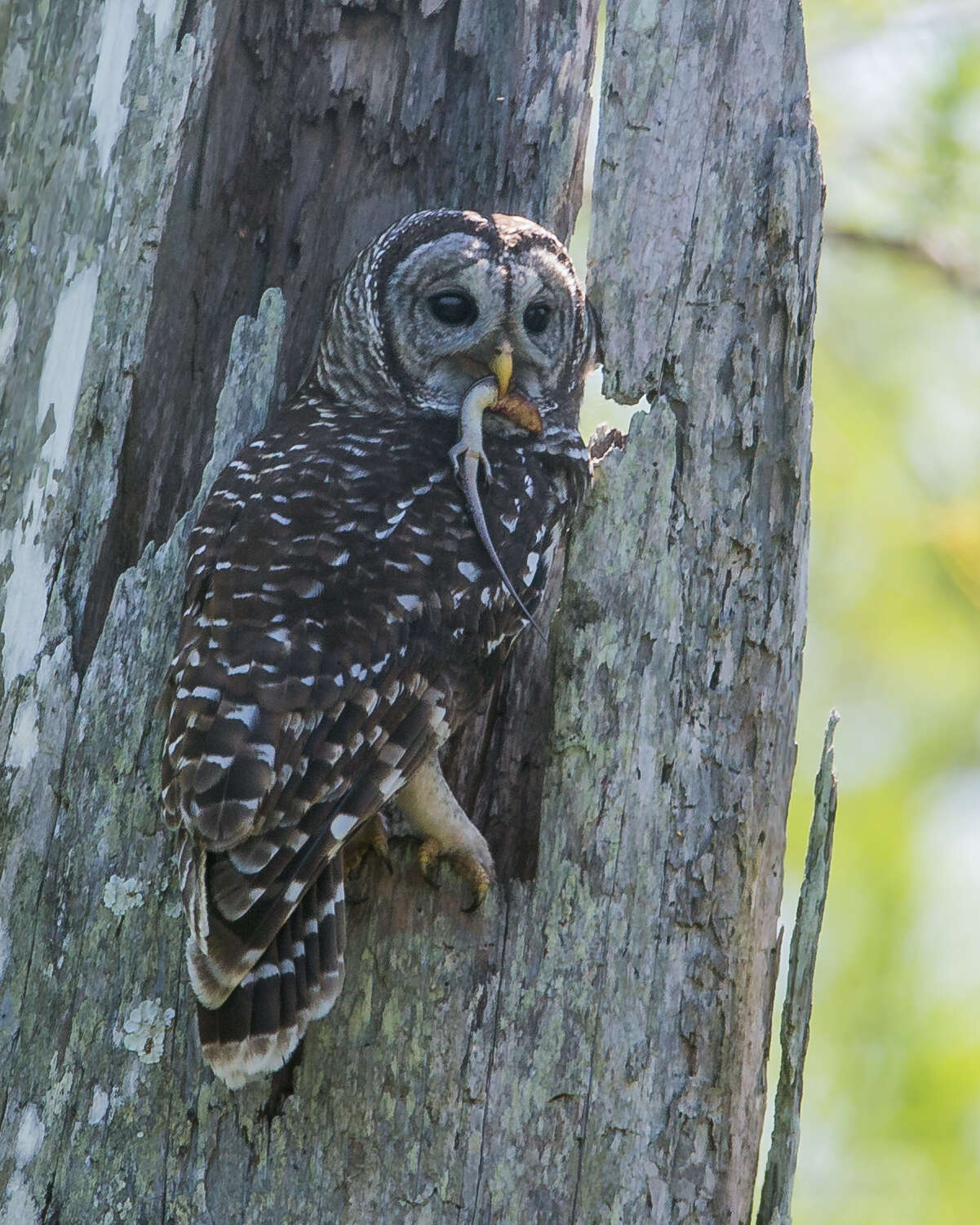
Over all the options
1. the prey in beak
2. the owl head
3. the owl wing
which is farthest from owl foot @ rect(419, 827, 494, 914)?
the owl head

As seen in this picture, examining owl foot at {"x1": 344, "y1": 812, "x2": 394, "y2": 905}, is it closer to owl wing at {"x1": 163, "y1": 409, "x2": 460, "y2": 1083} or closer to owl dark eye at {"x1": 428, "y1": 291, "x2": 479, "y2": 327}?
owl wing at {"x1": 163, "y1": 409, "x2": 460, "y2": 1083}

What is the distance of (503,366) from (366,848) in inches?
38.8

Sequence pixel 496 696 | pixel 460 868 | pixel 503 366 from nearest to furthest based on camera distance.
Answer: pixel 460 868 → pixel 496 696 → pixel 503 366

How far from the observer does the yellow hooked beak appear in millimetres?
2863

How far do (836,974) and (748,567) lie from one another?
2.78m

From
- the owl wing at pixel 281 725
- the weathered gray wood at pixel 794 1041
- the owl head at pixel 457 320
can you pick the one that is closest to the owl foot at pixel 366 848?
the owl wing at pixel 281 725

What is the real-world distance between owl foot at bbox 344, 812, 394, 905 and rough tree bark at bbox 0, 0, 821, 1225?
0.21ft

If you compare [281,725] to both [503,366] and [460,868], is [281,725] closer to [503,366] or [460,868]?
[460,868]

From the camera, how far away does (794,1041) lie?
245cm

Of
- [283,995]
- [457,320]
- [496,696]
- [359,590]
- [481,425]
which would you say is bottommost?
[283,995]

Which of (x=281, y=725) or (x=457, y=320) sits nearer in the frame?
(x=281, y=725)

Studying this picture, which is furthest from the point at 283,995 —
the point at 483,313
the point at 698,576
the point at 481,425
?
the point at 483,313

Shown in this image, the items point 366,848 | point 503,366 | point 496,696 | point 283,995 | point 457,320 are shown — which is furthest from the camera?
point 457,320

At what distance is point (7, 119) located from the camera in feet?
9.50
